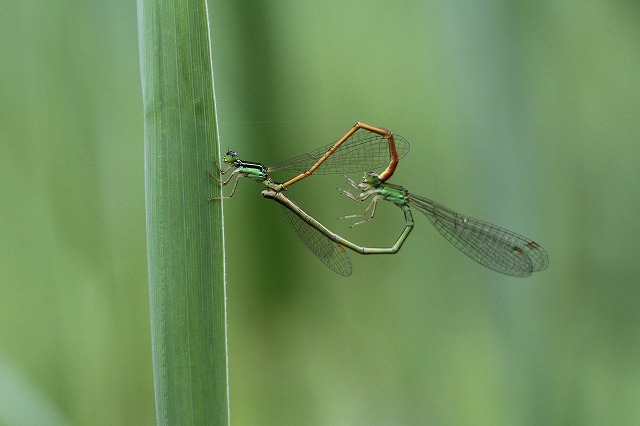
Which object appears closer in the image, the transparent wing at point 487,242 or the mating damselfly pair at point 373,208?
the mating damselfly pair at point 373,208

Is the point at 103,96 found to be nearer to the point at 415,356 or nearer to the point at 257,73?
the point at 257,73

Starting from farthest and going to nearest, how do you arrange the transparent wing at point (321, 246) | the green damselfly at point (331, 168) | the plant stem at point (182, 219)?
the transparent wing at point (321, 246)
the green damselfly at point (331, 168)
the plant stem at point (182, 219)

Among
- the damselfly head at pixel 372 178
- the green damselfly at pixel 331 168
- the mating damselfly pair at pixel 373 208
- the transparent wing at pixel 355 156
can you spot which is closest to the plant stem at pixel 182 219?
the green damselfly at pixel 331 168

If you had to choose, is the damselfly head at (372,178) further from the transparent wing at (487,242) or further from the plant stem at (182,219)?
the plant stem at (182,219)

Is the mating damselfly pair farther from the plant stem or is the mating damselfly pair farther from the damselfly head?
the plant stem

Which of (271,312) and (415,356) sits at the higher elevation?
(271,312)

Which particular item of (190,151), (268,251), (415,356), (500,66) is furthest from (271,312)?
(500,66)
